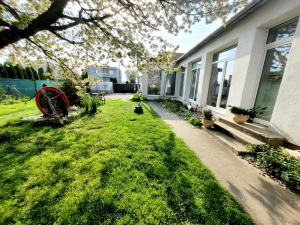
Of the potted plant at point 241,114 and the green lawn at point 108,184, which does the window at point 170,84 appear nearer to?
the potted plant at point 241,114

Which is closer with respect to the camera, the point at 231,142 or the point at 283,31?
the point at 283,31

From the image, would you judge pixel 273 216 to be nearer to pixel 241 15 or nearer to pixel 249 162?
pixel 249 162

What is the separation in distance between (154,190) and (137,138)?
207 cm

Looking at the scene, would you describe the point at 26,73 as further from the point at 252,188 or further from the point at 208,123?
the point at 252,188

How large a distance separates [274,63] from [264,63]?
326 mm

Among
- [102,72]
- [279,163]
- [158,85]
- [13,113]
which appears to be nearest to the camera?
[279,163]

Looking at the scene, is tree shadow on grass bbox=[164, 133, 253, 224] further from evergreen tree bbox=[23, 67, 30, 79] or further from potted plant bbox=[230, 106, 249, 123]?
evergreen tree bbox=[23, 67, 30, 79]

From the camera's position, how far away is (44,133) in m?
4.50

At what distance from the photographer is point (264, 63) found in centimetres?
423

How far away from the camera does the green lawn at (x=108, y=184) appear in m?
1.75

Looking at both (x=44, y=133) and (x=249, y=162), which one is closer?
(x=249, y=162)

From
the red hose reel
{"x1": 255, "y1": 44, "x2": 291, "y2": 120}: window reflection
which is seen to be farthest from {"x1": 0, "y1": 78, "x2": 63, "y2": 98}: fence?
{"x1": 255, "y1": 44, "x2": 291, "y2": 120}: window reflection

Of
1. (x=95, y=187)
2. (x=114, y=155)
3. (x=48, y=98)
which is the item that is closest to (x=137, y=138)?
(x=114, y=155)

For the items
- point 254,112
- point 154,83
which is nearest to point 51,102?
point 254,112
